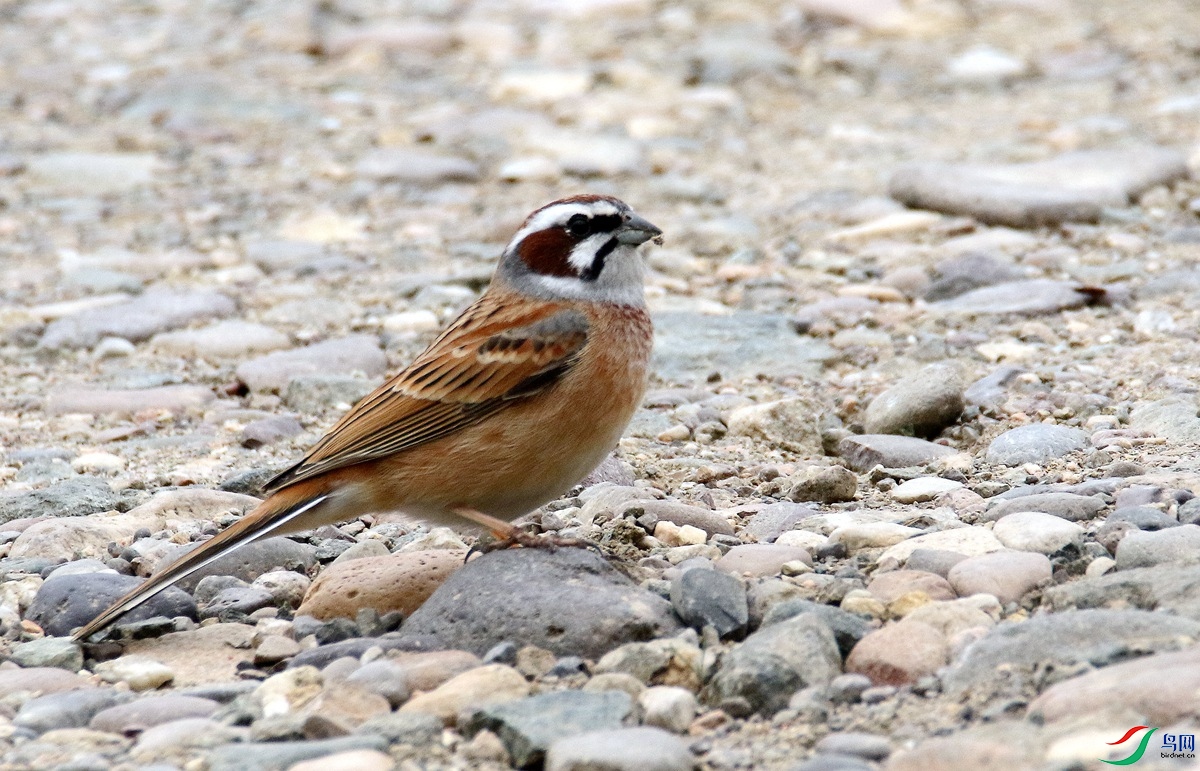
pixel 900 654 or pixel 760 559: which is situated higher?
pixel 900 654

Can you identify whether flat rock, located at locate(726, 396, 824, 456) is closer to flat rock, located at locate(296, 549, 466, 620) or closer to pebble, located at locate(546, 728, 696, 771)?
flat rock, located at locate(296, 549, 466, 620)

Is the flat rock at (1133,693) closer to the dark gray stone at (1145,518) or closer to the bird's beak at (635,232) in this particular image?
the dark gray stone at (1145,518)

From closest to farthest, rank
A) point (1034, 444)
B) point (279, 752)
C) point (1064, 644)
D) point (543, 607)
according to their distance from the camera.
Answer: point (279, 752)
point (1064, 644)
point (543, 607)
point (1034, 444)

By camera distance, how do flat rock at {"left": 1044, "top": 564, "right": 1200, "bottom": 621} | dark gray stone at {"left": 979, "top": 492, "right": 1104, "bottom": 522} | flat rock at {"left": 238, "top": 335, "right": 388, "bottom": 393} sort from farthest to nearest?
1. flat rock at {"left": 238, "top": 335, "right": 388, "bottom": 393}
2. dark gray stone at {"left": 979, "top": 492, "right": 1104, "bottom": 522}
3. flat rock at {"left": 1044, "top": 564, "right": 1200, "bottom": 621}

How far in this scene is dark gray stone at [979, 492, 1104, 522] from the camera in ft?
18.2

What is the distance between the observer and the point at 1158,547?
4.90 m

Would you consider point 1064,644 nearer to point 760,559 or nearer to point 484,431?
point 760,559

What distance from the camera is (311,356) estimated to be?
28.7 ft

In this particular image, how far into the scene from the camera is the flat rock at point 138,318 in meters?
9.31

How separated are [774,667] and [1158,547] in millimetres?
1387

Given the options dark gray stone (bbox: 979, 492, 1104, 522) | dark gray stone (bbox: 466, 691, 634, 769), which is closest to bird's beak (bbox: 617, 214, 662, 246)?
dark gray stone (bbox: 979, 492, 1104, 522)

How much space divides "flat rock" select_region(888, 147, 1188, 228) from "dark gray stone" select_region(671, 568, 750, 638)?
590 cm

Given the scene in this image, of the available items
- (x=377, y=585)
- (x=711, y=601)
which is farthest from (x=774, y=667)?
(x=377, y=585)

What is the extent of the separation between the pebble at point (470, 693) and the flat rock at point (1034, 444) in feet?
9.25
